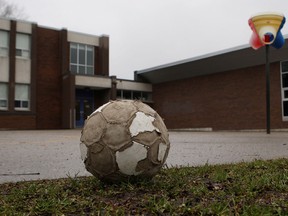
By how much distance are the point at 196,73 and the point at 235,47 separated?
18.0ft

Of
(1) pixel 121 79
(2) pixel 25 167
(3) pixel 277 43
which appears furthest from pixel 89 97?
(2) pixel 25 167

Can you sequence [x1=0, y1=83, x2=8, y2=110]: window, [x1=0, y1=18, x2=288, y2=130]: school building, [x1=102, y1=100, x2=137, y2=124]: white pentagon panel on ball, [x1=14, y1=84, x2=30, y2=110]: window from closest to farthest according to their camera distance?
[x1=102, y1=100, x2=137, y2=124]: white pentagon panel on ball → [x1=0, y1=18, x2=288, y2=130]: school building → [x1=0, y1=83, x2=8, y2=110]: window → [x1=14, y1=84, x2=30, y2=110]: window

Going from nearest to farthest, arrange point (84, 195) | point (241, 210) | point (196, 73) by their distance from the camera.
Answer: point (241, 210), point (84, 195), point (196, 73)

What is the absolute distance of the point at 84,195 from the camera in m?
3.39

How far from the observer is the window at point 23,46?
1246 inches

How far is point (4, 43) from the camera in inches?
1224

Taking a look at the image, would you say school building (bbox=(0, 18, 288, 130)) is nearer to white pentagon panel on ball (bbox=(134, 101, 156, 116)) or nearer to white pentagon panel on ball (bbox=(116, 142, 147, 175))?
white pentagon panel on ball (bbox=(134, 101, 156, 116))

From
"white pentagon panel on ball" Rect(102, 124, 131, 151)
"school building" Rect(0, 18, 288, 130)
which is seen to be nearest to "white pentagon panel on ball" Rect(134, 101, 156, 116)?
"white pentagon panel on ball" Rect(102, 124, 131, 151)

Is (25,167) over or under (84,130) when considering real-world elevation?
under

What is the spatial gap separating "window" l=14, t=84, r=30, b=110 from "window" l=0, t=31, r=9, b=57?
2.82 m

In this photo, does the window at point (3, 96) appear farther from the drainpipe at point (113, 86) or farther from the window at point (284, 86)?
the window at point (284, 86)

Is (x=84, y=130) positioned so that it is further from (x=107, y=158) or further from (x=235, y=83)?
(x=235, y=83)

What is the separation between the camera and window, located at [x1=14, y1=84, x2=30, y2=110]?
3123 centimetres

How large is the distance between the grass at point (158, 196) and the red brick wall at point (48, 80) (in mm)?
29681
